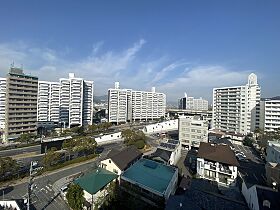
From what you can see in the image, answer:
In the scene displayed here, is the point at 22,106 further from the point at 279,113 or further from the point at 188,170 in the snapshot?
the point at 279,113

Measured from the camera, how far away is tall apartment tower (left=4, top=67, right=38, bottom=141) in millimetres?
34938

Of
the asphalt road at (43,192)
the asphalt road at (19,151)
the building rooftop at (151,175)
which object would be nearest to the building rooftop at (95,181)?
the building rooftop at (151,175)

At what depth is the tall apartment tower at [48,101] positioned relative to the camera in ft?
159

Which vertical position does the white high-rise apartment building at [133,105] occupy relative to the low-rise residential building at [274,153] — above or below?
above

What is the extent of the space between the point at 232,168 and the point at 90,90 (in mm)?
44350

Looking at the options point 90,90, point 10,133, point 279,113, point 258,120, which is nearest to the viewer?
point 10,133

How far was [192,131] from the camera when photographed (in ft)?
108

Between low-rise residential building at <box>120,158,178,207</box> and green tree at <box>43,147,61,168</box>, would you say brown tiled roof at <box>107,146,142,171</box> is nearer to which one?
low-rise residential building at <box>120,158,178,207</box>

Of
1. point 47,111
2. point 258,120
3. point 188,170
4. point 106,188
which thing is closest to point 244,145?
point 258,120

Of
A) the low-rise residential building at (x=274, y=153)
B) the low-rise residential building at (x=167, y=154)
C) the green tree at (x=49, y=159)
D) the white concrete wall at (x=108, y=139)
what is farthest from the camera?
the white concrete wall at (x=108, y=139)

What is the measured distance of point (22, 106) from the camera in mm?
36688

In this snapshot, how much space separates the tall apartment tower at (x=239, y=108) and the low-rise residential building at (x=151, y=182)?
36.5 m

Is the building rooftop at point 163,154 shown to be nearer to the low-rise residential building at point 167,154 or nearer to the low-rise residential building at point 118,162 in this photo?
the low-rise residential building at point 167,154

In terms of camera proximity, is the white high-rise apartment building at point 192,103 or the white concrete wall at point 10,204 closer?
the white concrete wall at point 10,204
